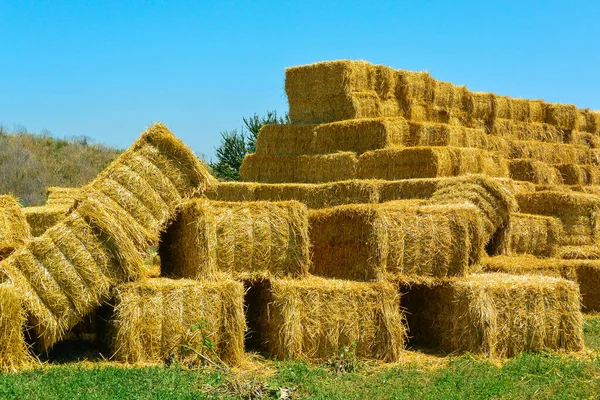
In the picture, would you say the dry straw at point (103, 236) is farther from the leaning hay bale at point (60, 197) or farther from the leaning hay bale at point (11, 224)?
the leaning hay bale at point (60, 197)

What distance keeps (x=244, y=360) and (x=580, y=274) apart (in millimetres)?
7605

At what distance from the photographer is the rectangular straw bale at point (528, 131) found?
22789 millimetres

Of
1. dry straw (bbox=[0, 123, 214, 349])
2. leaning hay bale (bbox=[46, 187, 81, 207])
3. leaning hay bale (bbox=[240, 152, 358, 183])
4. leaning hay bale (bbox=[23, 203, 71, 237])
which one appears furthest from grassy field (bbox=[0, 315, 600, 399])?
leaning hay bale (bbox=[46, 187, 81, 207])

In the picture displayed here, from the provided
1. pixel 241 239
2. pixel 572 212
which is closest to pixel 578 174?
pixel 572 212

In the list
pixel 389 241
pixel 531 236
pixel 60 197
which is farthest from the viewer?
pixel 60 197

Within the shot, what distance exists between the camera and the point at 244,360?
8.52 metres

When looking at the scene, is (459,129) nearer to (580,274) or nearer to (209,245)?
(580,274)

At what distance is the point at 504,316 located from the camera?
9.37 metres

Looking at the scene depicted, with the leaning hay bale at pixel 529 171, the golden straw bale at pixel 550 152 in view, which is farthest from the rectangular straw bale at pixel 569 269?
the golden straw bale at pixel 550 152

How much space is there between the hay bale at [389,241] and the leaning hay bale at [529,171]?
10.6 m

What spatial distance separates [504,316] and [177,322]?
419cm

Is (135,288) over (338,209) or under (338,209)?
under

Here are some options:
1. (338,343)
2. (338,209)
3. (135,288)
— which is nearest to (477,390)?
(338,343)

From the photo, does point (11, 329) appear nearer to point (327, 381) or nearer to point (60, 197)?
point (327, 381)
